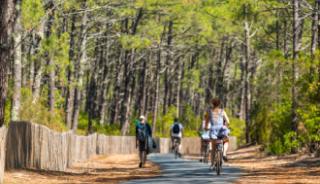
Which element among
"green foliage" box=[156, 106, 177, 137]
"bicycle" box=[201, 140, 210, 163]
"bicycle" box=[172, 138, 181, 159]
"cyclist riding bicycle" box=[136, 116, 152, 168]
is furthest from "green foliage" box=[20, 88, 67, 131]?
"green foliage" box=[156, 106, 177, 137]

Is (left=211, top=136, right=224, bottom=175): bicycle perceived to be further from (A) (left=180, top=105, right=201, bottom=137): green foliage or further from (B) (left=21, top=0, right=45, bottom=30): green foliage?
(A) (left=180, top=105, right=201, bottom=137): green foliage

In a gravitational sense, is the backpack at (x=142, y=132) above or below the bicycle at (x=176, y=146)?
above

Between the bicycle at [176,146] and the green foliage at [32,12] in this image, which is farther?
the bicycle at [176,146]

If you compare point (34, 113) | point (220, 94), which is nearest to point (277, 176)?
point (34, 113)

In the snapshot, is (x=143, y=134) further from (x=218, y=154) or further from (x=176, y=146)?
(x=176, y=146)

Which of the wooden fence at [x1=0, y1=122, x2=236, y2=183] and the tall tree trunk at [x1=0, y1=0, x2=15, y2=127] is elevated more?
the tall tree trunk at [x1=0, y1=0, x2=15, y2=127]

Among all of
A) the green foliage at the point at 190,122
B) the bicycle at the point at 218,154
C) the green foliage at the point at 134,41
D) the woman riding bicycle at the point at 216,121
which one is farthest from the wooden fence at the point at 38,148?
the green foliage at the point at 190,122

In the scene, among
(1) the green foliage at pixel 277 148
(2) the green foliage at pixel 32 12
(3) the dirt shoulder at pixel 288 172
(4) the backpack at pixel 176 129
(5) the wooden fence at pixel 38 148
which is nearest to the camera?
(3) the dirt shoulder at pixel 288 172

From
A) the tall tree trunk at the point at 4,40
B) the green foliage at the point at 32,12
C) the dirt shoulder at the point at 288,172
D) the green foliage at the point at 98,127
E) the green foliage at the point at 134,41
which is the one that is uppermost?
the green foliage at the point at 134,41

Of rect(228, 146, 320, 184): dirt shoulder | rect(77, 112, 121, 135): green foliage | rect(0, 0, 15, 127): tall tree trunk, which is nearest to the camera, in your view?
rect(0, 0, 15, 127): tall tree trunk

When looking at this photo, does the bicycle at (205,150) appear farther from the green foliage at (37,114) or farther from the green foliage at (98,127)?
the green foliage at (98,127)

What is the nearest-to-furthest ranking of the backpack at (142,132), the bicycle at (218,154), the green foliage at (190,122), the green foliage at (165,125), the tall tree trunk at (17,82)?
the bicycle at (218,154) < the backpack at (142,132) < the tall tree trunk at (17,82) < the green foliage at (165,125) < the green foliage at (190,122)

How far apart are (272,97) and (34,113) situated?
598 inches

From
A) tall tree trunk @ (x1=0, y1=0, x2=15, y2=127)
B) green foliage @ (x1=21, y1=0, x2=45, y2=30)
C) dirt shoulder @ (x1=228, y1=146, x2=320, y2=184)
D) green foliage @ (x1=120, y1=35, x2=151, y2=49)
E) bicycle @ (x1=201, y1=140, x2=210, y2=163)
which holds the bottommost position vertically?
dirt shoulder @ (x1=228, y1=146, x2=320, y2=184)
